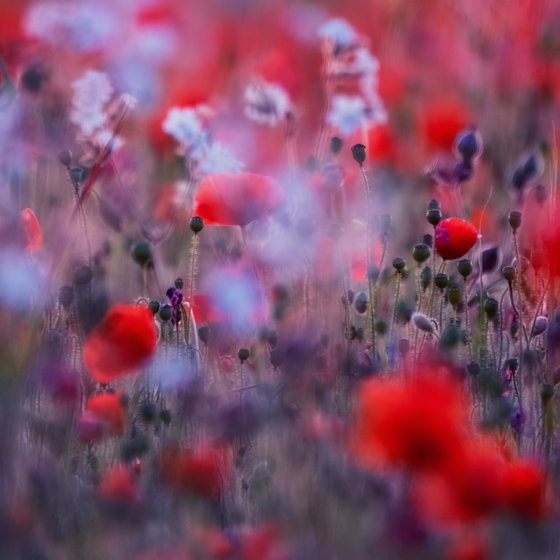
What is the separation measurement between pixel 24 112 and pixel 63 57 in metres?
0.17

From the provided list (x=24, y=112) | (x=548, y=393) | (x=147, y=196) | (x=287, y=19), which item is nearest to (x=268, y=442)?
(x=548, y=393)

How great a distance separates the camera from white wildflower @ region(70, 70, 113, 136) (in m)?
1.83

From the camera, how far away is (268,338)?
159 cm

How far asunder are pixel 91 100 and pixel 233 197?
1.16 ft

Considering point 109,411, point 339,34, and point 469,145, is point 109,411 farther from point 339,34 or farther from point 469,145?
point 339,34

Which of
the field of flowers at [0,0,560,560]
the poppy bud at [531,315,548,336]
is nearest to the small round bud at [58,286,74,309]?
the field of flowers at [0,0,560,560]

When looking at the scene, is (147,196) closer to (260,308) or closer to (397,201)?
(397,201)

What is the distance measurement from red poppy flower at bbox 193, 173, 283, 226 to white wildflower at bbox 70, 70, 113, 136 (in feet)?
0.91

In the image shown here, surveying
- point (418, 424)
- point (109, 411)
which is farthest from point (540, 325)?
point (418, 424)

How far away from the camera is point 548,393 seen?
1.36m

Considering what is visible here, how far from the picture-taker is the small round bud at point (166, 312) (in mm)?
1507

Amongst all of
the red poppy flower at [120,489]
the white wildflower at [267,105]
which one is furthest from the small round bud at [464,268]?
the white wildflower at [267,105]

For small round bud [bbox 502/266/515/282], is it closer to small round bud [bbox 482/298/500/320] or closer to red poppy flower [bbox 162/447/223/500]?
small round bud [bbox 482/298/500/320]

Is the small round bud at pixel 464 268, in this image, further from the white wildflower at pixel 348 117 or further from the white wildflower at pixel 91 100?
the white wildflower at pixel 348 117
